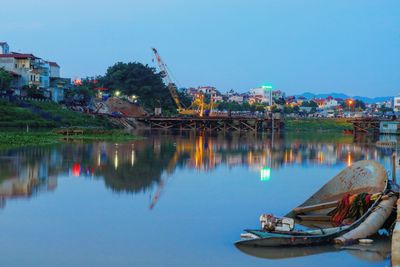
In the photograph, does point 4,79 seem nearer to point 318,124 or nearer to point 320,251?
point 318,124

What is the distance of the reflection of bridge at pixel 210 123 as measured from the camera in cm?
9238

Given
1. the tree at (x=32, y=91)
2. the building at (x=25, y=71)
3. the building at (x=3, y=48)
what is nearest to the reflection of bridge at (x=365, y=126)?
the building at (x=25, y=71)

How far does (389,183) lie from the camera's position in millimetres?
16953

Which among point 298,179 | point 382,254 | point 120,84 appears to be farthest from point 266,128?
point 382,254

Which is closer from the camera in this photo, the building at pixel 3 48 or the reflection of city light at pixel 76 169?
the reflection of city light at pixel 76 169

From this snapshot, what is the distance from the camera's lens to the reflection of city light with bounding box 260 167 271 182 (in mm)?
27516

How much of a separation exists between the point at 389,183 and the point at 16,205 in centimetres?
1120

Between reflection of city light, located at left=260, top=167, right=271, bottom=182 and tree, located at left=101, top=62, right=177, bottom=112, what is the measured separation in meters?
81.3

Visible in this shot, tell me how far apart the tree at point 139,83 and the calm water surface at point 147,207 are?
251 ft

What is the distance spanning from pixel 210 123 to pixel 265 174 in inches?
2602

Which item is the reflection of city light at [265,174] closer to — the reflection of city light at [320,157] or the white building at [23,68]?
the reflection of city light at [320,157]

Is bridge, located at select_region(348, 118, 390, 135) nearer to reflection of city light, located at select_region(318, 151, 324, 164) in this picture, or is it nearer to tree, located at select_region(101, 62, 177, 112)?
tree, located at select_region(101, 62, 177, 112)

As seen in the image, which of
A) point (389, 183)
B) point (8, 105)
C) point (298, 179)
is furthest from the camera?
point (8, 105)

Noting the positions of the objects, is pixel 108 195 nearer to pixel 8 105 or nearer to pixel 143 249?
pixel 143 249
